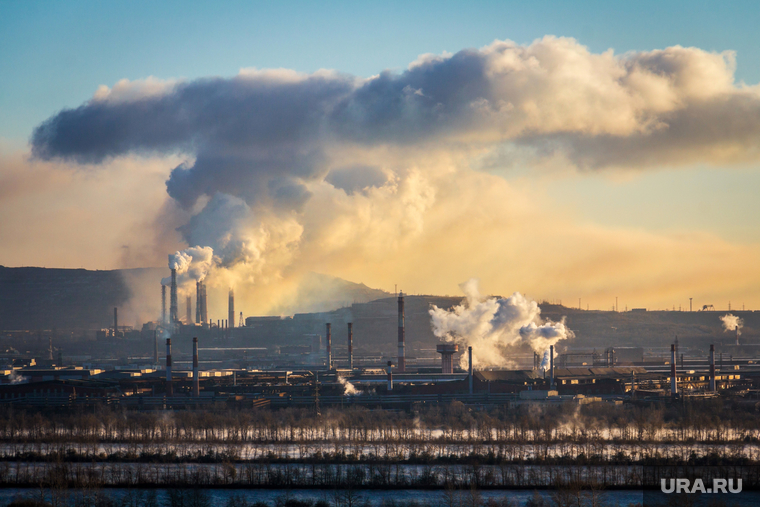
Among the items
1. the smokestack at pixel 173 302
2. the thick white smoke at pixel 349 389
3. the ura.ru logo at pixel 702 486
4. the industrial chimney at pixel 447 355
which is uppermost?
the smokestack at pixel 173 302

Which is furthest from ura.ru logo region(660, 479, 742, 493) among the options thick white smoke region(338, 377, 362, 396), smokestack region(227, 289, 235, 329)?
smokestack region(227, 289, 235, 329)

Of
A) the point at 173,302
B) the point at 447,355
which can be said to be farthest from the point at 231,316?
the point at 447,355

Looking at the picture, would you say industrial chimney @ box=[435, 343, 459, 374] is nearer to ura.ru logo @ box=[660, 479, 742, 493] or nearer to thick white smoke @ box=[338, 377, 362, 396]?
thick white smoke @ box=[338, 377, 362, 396]

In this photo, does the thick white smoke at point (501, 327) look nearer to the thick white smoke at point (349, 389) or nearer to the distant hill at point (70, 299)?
the thick white smoke at point (349, 389)

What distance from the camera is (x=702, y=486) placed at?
1441 inches

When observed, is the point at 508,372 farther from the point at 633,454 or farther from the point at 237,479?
the point at 237,479

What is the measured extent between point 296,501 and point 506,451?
48.5 feet

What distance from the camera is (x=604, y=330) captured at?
161250mm

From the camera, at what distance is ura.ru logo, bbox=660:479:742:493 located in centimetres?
3569

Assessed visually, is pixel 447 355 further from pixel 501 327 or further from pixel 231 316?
A: pixel 231 316

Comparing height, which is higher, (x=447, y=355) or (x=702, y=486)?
(x=447, y=355)

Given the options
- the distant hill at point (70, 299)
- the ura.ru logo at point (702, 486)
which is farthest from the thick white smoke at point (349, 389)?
the distant hill at point (70, 299)

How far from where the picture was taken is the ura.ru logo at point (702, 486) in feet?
117

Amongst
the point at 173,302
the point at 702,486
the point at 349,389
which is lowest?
the point at 702,486
